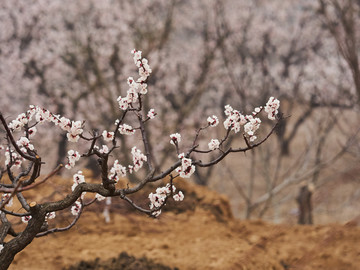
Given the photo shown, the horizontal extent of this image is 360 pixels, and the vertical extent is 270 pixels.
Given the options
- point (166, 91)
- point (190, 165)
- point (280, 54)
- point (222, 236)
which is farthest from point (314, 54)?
point (190, 165)

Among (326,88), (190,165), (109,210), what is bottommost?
(190,165)

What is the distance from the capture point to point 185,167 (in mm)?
3422

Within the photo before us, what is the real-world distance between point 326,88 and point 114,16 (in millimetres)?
9487

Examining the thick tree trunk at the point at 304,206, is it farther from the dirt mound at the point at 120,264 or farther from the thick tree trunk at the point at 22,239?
the dirt mound at the point at 120,264

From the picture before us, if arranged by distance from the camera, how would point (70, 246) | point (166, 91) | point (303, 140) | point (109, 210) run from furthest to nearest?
point (303, 140)
point (166, 91)
point (109, 210)
point (70, 246)

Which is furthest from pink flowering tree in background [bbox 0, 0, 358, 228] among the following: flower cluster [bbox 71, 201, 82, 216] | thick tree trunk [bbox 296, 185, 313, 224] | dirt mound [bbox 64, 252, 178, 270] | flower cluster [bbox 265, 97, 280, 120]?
thick tree trunk [bbox 296, 185, 313, 224]

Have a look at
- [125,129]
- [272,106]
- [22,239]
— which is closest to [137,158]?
[125,129]

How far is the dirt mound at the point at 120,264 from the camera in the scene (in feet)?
19.4

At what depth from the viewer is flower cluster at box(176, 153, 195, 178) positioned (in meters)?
3.37

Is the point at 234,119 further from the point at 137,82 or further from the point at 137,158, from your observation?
the point at 137,158

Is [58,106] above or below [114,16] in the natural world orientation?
below

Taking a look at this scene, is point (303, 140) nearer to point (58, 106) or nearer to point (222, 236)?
point (58, 106)

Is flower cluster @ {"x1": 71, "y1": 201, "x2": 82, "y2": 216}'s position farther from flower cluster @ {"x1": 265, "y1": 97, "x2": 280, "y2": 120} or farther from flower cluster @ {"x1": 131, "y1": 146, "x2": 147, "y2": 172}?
flower cluster @ {"x1": 265, "y1": 97, "x2": 280, "y2": 120}

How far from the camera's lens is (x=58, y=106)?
1401cm
